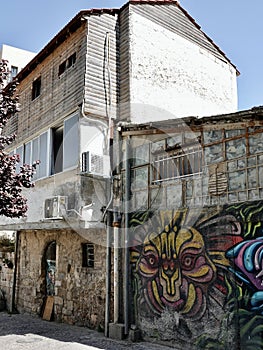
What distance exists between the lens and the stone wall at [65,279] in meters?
10.9

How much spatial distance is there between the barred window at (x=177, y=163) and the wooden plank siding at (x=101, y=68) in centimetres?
243

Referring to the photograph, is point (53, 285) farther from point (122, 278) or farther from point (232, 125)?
point (232, 125)

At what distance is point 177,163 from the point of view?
963cm

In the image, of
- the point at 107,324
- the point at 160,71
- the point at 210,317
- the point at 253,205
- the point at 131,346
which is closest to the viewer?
the point at 253,205

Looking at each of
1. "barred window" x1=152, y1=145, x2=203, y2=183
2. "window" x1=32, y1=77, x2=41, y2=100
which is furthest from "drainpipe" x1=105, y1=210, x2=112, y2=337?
"window" x1=32, y1=77, x2=41, y2=100

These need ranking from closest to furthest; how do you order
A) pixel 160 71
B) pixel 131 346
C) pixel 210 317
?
pixel 210 317 → pixel 131 346 → pixel 160 71

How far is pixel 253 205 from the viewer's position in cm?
762

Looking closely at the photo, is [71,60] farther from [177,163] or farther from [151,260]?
[151,260]

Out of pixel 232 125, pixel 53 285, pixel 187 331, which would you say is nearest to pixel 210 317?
pixel 187 331

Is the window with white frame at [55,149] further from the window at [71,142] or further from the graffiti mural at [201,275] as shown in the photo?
the graffiti mural at [201,275]

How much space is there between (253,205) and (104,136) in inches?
203

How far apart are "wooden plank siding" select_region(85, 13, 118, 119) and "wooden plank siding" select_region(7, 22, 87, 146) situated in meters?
0.21

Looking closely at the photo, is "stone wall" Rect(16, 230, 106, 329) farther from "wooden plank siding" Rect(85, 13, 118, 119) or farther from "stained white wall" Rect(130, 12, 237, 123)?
"stained white wall" Rect(130, 12, 237, 123)

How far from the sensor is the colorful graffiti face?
8438 millimetres
